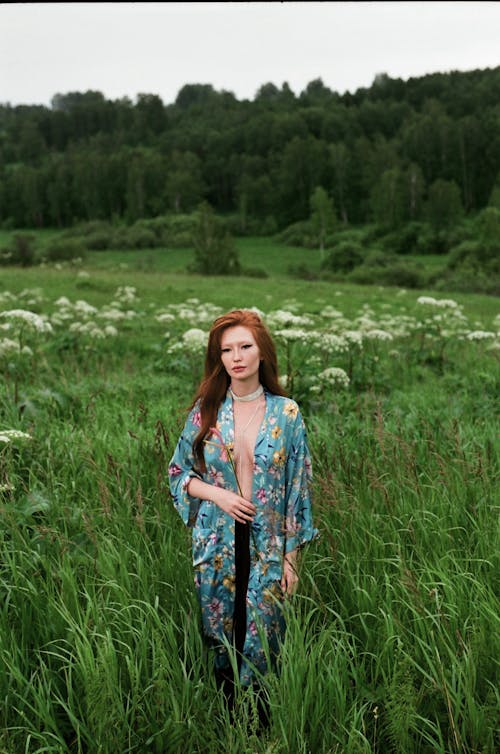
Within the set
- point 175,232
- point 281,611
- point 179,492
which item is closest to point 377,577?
point 281,611

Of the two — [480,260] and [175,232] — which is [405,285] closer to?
[480,260]

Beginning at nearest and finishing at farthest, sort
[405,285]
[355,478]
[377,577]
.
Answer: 1. [377,577]
2. [355,478]
3. [405,285]

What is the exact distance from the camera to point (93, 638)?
2.54m

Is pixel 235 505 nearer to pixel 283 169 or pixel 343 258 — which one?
pixel 343 258

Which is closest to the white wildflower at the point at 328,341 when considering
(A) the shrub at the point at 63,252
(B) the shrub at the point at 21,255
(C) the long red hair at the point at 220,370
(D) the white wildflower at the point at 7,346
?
(D) the white wildflower at the point at 7,346

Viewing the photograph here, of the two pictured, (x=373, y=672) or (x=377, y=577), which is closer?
(x=373, y=672)

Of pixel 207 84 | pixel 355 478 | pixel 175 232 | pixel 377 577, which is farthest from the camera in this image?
pixel 207 84

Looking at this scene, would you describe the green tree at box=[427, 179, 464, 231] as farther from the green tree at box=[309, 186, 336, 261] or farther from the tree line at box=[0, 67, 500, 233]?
the green tree at box=[309, 186, 336, 261]

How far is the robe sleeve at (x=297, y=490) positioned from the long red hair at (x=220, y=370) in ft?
0.70

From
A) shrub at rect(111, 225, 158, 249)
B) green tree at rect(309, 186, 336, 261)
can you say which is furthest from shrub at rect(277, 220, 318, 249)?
shrub at rect(111, 225, 158, 249)

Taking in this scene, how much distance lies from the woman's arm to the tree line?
228 ft

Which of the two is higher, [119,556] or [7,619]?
[119,556]

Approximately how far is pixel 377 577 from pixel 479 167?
86851 millimetres

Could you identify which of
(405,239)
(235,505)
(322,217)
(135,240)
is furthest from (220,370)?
(322,217)
